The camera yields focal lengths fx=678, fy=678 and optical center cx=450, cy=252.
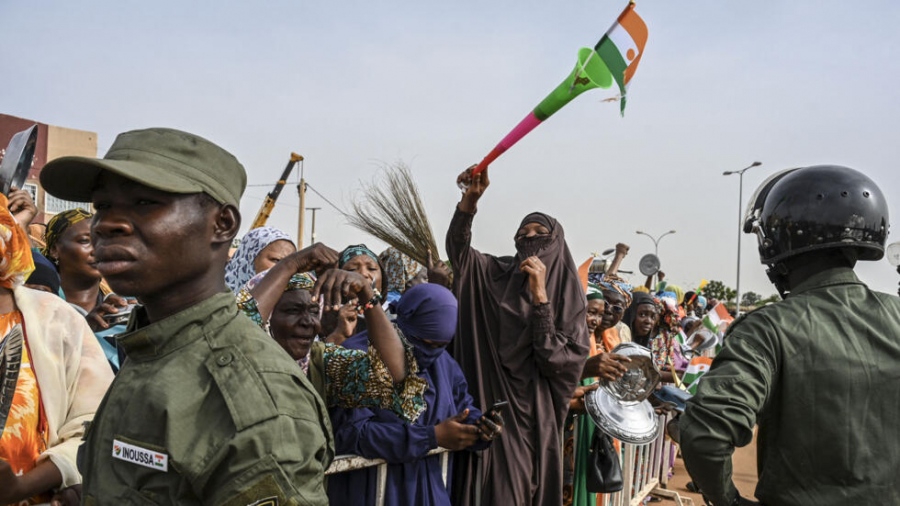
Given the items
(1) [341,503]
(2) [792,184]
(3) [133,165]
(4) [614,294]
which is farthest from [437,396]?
(4) [614,294]

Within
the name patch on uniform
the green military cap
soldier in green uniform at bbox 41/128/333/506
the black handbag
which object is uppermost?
the green military cap

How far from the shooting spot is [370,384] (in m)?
3.06

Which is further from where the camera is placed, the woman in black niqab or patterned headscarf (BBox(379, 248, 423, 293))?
patterned headscarf (BBox(379, 248, 423, 293))

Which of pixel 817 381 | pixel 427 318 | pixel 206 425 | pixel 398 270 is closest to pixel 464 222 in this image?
pixel 427 318

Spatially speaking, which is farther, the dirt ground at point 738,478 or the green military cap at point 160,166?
the dirt ground at point 738,478

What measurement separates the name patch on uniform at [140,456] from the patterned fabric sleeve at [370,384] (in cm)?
174

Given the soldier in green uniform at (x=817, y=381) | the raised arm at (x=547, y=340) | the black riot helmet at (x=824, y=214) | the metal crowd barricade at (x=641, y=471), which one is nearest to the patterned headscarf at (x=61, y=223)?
the raised arm at (x=547, y=340)

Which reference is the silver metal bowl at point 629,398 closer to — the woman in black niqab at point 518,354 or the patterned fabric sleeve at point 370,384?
the woman in black niqab at point 518,354

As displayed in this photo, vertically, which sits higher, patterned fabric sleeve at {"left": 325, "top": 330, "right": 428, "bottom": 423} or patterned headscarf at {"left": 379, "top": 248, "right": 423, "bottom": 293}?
patterned headscarf at {"left": 379, "top": 248, "right": 423, "bottom": 293}

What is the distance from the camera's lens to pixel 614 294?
20.7ft

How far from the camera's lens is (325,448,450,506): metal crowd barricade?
2.90 metres

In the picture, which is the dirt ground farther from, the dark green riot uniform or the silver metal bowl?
the dark green riot uniform

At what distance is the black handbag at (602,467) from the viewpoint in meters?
4.70

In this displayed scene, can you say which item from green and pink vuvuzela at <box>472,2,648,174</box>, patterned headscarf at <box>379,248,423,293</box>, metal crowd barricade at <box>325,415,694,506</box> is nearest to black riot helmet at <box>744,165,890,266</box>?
green and pink vuvuzela at <box>472,2,648,174</box>
